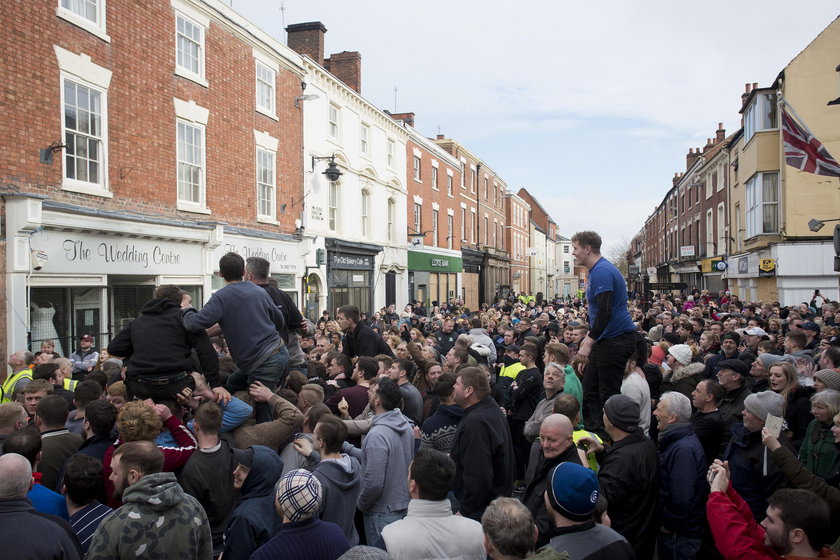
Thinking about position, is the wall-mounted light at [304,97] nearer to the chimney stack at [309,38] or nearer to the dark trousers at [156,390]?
the chimney stack at [309,38]

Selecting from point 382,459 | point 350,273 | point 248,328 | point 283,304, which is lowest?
point 382,459

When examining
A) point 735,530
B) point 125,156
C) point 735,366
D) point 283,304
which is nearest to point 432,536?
point 735,530

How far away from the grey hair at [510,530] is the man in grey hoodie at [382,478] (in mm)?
1792

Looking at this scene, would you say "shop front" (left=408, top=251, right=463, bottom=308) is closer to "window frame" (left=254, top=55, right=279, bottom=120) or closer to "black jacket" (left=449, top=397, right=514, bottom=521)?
"window frame" (left=254, top=55, right=279, bottom=120)

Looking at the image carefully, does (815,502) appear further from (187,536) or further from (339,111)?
(339,111)

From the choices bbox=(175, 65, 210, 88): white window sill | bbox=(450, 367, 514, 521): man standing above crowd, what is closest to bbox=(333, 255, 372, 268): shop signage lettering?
bbox=(175, 65, 210, 88): white window sill

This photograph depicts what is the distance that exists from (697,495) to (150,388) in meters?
3.95

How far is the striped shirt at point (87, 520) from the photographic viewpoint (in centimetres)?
352

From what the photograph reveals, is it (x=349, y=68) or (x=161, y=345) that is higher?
(x=349, y=68)

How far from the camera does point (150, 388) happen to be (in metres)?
4.38

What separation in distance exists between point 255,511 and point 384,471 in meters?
1.01

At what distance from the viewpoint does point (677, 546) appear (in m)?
4.31

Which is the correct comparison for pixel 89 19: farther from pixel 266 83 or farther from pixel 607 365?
pixel 607 365

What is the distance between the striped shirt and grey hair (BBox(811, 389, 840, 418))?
16.3 ft
